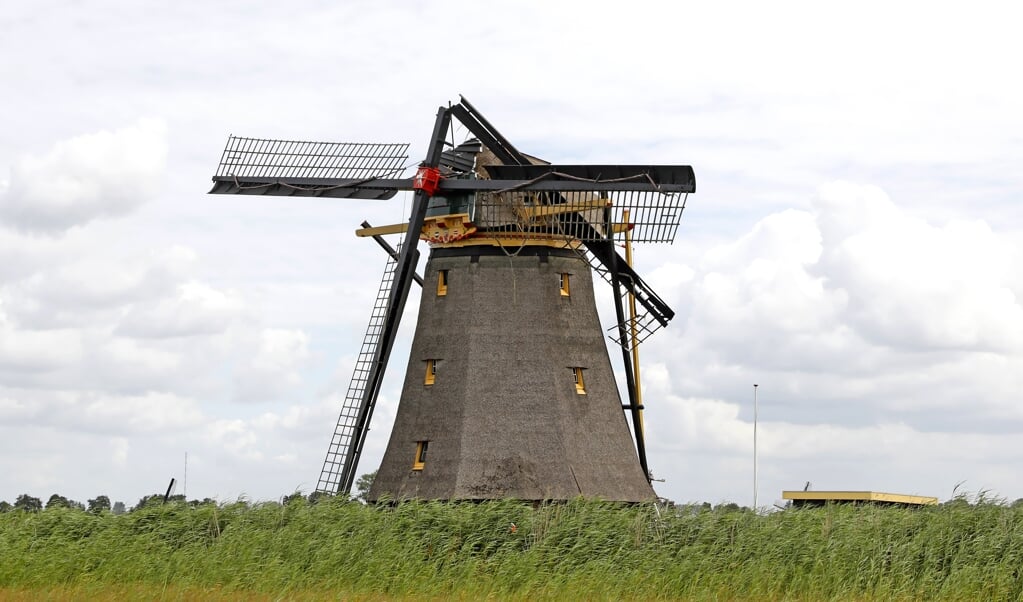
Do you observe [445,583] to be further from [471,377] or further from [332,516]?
[471,377]

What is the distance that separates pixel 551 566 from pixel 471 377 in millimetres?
5729

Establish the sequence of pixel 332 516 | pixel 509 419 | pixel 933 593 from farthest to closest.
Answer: pixel 509 419
pixel 332 516
pixel 933 593

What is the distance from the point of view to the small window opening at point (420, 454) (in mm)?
25922

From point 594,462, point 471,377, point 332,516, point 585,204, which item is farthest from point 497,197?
point 332,516

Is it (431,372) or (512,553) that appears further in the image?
(431,372)

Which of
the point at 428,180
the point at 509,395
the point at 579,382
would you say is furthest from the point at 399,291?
the point at 579,382

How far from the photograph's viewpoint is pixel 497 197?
86.1 feet

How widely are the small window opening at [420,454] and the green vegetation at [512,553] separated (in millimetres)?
3900

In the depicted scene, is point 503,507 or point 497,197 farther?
point 497,197

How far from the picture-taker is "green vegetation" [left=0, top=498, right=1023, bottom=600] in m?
19.7

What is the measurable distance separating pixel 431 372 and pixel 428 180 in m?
3.41

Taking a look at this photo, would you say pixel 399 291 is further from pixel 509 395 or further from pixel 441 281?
pixel 509 395

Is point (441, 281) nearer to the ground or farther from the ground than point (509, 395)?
farther from the ground

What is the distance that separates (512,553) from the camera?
68.0 feet
